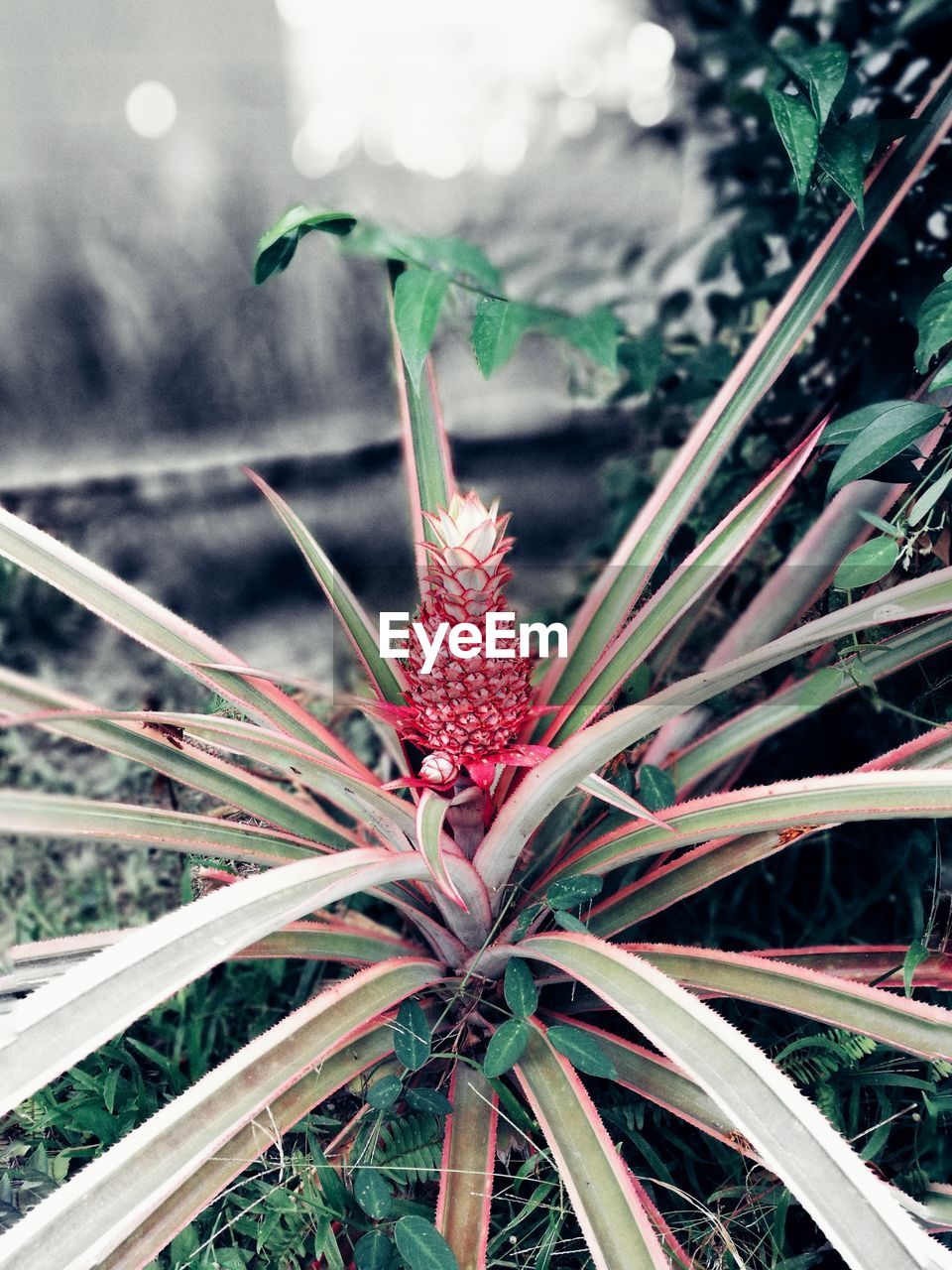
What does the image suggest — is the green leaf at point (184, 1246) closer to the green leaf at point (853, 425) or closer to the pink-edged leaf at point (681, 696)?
the pink-edged leaf at point (681, 696)

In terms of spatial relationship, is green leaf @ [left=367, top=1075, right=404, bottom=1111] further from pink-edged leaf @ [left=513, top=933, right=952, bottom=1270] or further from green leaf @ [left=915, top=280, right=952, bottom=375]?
green leaf @ [left=915, top=280, right=952, bottom=375]

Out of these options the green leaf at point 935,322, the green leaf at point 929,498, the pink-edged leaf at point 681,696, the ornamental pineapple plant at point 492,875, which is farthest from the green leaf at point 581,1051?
the green leaf at point 935,322

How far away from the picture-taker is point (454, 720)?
0.86 meters

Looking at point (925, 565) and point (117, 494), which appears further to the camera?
point (117, 494)

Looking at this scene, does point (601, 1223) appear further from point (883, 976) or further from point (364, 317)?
point (364, 317)

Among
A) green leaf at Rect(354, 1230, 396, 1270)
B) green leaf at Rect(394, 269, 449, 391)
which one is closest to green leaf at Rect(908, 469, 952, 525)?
green leaf at Rect(394, 269, 449, 391)

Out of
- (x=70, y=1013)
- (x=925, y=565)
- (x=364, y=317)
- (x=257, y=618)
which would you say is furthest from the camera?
(x=257, y=618)

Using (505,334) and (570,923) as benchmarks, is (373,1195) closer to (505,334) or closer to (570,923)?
(570,923)

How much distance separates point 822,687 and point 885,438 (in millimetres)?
289

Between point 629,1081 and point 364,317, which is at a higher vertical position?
point 364,317

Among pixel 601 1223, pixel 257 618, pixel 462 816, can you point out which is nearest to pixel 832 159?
pixel 462 816

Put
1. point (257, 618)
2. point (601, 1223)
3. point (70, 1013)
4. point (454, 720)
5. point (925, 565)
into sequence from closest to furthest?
point (70, 1013) → point (601, 1223) → point (454, 720) → point (925, 565) → point (257, 618)

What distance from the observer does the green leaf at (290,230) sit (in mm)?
777

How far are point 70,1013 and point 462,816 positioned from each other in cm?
43
